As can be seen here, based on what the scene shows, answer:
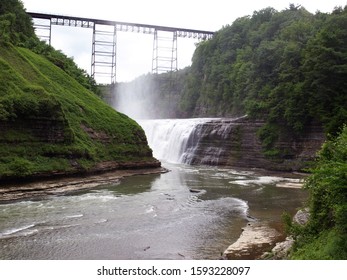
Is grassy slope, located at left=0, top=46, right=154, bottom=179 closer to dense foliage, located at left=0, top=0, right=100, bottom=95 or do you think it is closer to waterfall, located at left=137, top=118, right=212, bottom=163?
dense foliage, located at left=0, top=0, right=100, bottom=95

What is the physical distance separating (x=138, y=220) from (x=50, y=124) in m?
13.1

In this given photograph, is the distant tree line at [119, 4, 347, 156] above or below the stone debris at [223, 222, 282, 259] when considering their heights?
above

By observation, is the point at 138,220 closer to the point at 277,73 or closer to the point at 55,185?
the point at 55,185

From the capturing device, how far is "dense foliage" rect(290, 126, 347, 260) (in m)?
8.79

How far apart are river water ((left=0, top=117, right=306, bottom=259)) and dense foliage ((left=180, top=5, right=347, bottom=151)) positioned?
1273 centimetres

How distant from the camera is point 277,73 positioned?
47.1 meters

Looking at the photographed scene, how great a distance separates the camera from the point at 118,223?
1631 cm

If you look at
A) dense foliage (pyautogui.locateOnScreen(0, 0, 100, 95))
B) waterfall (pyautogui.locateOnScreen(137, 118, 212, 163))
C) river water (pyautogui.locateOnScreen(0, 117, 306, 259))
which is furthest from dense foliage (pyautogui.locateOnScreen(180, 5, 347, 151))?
dense foliage (pyautogui.locateOnScreen(0, 0, 100, 95))

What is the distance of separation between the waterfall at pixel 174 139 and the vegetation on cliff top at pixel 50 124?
430 inches

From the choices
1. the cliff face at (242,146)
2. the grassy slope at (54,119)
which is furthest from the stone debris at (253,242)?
the cliff face at (242,146)

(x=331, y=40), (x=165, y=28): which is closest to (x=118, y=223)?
(x=331, y=40)

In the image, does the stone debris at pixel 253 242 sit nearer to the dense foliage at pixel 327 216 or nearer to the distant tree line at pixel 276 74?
the dense foliage at pixel 327 216

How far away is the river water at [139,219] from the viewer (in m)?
12.6

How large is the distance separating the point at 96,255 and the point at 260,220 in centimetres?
814
